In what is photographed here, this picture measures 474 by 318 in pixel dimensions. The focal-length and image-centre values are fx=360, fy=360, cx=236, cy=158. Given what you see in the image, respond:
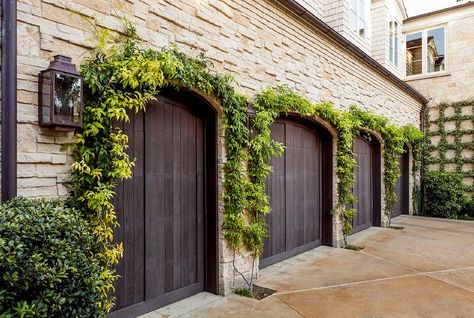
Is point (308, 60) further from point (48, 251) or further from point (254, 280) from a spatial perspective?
point (48, 251)

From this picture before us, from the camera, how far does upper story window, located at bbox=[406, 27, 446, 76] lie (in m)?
11.0

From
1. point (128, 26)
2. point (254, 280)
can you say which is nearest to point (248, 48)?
point (128, 26)

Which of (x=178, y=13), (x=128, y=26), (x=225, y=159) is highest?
(x=178, y=13)

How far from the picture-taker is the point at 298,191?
5.82 meters

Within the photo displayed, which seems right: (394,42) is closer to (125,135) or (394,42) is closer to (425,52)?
(425,52)

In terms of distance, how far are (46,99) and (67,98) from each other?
5.2 inches

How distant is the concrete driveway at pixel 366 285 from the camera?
3.54 meters

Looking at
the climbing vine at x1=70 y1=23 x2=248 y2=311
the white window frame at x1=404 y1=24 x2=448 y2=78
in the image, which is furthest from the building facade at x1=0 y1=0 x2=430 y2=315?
the white window frame at x1=404 y1=24 x2=448 y2=78

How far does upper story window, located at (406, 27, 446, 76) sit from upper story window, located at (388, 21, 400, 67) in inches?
29.2

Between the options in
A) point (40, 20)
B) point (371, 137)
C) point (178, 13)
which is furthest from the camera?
point (371, 137)

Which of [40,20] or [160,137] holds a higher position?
[40,20]

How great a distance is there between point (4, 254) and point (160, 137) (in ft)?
6.76

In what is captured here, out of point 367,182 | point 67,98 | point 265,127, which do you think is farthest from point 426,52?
point 67,98

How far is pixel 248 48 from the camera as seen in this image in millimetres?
4457
